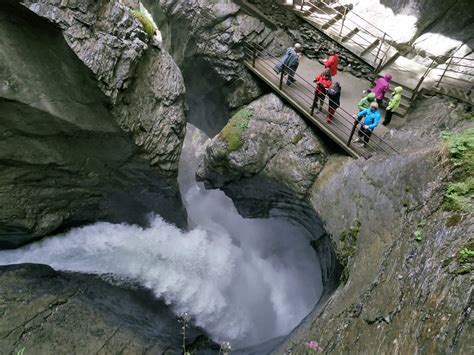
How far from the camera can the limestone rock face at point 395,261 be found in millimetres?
4090

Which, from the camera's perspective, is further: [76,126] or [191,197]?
[191,197]

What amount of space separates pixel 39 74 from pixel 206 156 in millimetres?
5823

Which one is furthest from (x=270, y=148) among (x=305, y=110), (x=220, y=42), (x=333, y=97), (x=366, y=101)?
(x=220, y=42)

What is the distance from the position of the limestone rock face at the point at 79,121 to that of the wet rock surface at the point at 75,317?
174 centimetres

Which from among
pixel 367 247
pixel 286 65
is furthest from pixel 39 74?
pixel 367 247

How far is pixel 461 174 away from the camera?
567 cm

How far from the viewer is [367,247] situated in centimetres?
751

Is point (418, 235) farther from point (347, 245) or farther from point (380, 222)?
point (347, 245)

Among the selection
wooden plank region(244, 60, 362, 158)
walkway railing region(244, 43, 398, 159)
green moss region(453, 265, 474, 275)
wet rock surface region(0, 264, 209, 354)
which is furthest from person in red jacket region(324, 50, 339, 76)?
wet rock surface region(0, 264, 209, 354)

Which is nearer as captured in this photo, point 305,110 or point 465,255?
point 465,255

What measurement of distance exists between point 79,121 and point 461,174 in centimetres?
884

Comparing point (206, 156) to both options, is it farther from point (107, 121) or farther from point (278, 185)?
point (107, 121)

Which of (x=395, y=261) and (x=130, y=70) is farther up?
(x=130, y=70)

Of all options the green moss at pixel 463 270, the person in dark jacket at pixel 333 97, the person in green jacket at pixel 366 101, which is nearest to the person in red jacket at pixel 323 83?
the person in dark jacket at pixel 333 97
